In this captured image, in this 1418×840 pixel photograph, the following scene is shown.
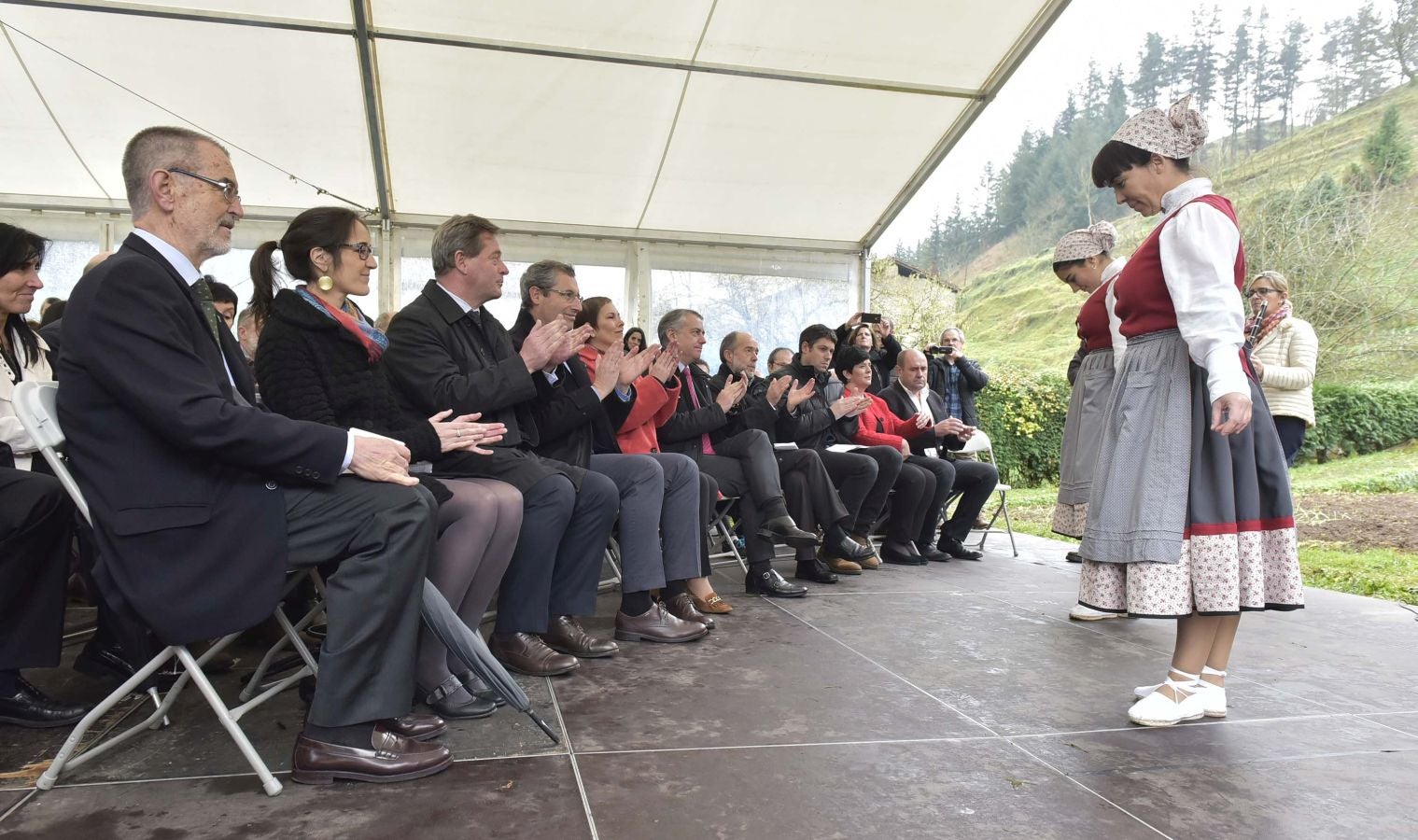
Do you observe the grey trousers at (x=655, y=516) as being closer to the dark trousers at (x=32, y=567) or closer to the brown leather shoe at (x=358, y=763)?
the brown leather shoe at (x=358, y=763)

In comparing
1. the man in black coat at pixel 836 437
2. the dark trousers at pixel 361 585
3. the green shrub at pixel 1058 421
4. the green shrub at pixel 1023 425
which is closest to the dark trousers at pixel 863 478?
the man in black coat at pixel 836 437

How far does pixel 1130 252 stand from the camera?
1127 inches

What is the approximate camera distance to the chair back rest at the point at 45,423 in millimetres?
1779

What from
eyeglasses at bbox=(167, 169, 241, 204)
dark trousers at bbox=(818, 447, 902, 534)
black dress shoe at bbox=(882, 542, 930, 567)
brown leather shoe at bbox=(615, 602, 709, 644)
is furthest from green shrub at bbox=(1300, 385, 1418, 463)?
eyeglasses at bbox=(167, 169, 241, 204)

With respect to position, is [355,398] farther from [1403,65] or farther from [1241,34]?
[1241,34]

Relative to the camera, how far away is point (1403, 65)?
26.6 metres

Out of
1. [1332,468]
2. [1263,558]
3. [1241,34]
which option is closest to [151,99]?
[1263,558]

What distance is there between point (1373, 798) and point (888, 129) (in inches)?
231

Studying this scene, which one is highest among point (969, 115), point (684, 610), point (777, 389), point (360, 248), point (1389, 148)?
point (1389, 148)

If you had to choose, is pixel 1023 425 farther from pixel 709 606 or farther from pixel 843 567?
pixel 709 606

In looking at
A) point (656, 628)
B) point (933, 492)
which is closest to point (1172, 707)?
point (656, 628)

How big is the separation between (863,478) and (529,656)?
106 inches

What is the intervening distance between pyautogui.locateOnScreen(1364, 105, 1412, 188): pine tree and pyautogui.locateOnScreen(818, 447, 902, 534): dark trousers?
2191 cm

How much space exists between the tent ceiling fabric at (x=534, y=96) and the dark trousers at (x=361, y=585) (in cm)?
470
